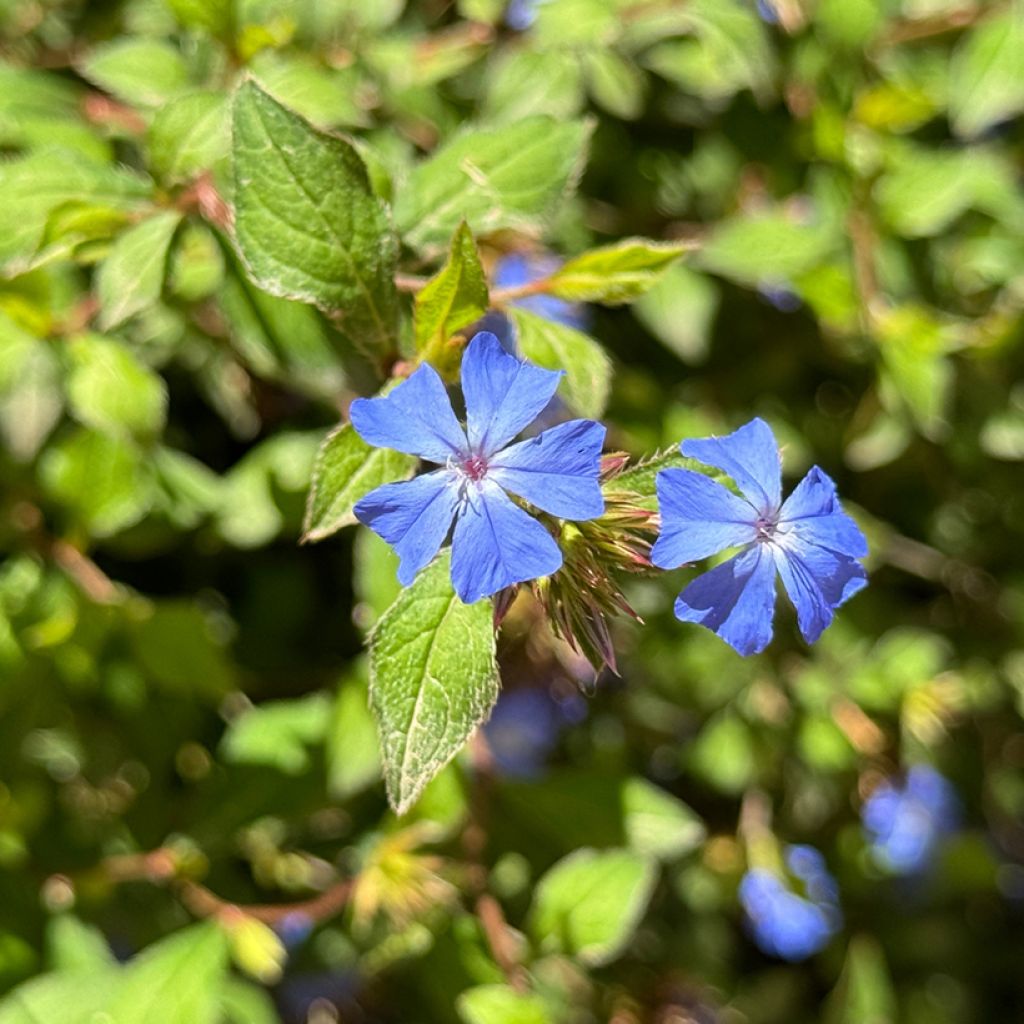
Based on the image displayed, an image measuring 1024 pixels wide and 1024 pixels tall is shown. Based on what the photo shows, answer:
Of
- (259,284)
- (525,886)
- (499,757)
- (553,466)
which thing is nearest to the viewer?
(553,466)

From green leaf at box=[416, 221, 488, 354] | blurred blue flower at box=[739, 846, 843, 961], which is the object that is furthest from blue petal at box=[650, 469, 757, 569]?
blurred blue flower at box=[739, 846, 843, 961]

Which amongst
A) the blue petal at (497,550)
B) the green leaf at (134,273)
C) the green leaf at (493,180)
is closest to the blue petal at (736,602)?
the blue petal at (497,550)

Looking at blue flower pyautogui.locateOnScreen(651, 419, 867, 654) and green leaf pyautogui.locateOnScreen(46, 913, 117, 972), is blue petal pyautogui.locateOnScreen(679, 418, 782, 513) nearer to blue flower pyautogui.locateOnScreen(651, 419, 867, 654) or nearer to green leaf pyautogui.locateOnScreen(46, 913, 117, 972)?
blue flower pyautogui.locateOnScreen(651, 419, 867, 654)

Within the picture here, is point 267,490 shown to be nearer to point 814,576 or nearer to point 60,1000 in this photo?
point 60,1000

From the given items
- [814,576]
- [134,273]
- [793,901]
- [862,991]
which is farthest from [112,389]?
[862,991]

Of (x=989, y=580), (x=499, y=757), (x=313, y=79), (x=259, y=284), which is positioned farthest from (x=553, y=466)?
(x=989, y=580)

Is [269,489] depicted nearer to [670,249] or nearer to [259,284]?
[259,284]

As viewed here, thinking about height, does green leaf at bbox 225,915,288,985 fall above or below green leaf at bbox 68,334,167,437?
below
